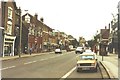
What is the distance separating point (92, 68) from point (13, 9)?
42317mm

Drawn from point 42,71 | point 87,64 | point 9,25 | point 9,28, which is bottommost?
point 42,71

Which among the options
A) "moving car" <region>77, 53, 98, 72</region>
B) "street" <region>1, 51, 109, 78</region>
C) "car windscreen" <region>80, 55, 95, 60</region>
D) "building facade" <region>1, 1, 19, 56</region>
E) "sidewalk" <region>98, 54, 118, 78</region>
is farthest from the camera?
"building facade" <region>1, 1, 19, 56</region>

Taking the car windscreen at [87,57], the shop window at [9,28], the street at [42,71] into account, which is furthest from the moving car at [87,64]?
the shop window at [9,28]

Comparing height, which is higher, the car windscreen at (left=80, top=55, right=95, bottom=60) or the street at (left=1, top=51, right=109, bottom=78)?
the car windscreen at (left=80, top=55, right=95, bottom=60)

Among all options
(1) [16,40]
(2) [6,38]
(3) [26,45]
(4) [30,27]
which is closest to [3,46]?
(2) [6,38]

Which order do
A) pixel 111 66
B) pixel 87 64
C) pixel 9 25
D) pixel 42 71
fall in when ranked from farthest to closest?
pixel 9 25 → pixel 111 66 → pixel 42 71 → pixel 87 64

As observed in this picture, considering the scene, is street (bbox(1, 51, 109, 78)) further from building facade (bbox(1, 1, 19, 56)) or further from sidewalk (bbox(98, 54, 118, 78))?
building facade (bbox(1, 1, 19, 56))

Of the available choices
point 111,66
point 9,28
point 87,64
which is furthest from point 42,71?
point 9,28

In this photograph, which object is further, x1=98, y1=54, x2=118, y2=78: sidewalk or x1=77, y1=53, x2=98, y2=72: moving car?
x1=77, y1=53, x2=98, y2=72: moving car

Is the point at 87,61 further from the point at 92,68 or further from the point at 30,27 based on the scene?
the point at 30,27

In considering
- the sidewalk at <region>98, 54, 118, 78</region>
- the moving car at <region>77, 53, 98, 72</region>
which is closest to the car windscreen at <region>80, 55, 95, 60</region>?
the moving car at <region>77, 53, 98, 72</region>

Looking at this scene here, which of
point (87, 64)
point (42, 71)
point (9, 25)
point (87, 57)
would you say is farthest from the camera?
point (9, 25)

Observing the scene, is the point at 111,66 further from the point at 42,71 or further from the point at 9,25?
the point at 9,25

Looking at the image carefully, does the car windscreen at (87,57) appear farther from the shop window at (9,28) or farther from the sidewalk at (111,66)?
the shop window at (9,28)
